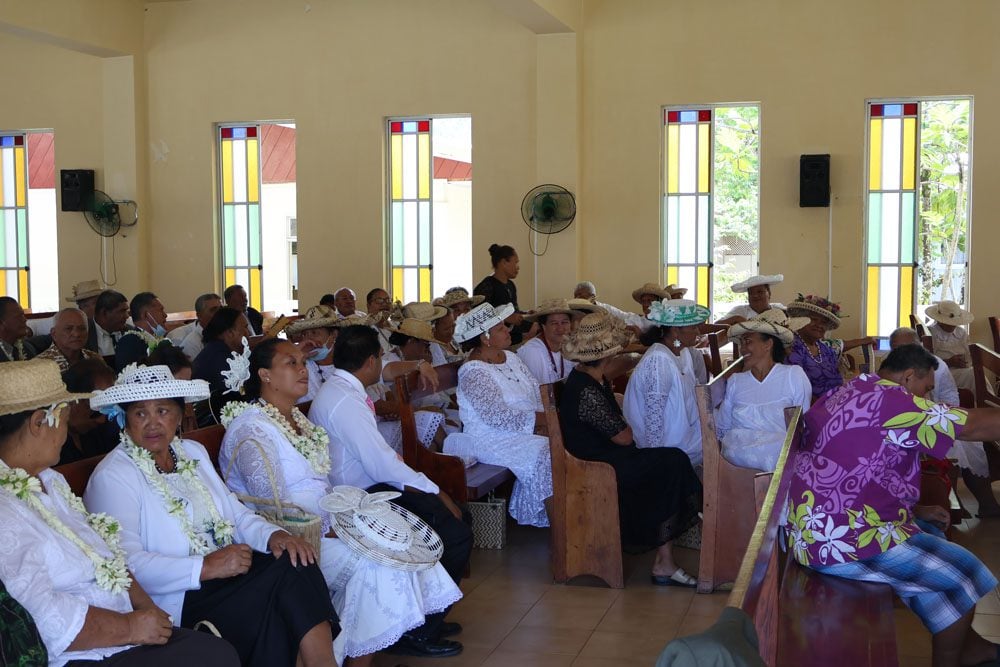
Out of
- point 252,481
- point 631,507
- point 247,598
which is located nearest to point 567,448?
point 631,507

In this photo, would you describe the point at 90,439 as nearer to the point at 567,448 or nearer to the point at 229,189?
the point at 567,448

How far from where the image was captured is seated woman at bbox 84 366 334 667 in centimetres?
286

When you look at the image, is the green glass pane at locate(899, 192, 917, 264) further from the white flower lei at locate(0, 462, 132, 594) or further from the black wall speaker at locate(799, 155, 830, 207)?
the white flower lei at locate(0, 462, 132, 594)

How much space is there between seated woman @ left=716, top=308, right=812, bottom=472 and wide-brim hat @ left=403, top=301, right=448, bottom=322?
7.91 feet

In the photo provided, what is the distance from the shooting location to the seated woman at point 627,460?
4473 millimetres

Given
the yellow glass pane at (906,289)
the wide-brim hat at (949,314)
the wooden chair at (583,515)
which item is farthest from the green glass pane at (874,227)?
the wooden chair at (583,515)

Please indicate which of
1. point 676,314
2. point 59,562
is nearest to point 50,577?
point 59,562

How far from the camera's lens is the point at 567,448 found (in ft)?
14.7

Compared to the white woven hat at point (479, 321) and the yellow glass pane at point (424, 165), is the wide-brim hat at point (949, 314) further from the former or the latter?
the yellow glass pane at point (424, 165)

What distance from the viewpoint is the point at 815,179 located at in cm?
901

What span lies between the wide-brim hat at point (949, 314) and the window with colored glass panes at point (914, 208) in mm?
1601

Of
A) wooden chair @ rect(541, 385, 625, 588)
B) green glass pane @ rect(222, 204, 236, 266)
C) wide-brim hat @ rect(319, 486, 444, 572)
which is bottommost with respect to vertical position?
wooden chair @ rect(541, 385, 625, 588)

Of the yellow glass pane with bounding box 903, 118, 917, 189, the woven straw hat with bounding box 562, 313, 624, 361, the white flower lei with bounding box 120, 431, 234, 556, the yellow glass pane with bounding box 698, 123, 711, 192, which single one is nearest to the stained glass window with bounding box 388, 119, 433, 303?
the yellow glass pane with bounding box 698, 123, 711, 192

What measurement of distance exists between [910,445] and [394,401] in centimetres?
265
